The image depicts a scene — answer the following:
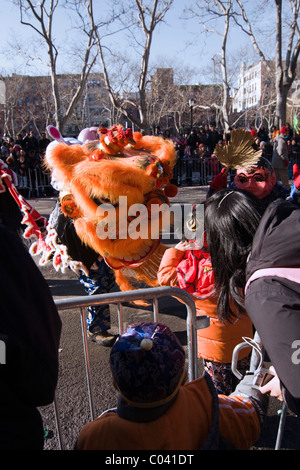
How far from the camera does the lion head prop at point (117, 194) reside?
8.07ft

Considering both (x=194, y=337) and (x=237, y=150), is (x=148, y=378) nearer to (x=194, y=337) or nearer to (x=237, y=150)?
(x=194, y=337)

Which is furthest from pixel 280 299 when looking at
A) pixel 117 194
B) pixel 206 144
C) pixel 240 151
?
pixel 206 144

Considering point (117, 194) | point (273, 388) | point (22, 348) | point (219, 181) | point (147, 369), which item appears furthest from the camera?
point (219, 181)

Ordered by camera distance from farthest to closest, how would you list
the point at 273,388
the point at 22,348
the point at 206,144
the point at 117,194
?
the point at 206,144 < the point at 117,194 < the point at 273,388 < the point at 22,348

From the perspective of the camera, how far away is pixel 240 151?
2.90 m

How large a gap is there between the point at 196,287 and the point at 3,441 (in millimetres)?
1203

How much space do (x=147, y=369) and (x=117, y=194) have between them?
1.54 m

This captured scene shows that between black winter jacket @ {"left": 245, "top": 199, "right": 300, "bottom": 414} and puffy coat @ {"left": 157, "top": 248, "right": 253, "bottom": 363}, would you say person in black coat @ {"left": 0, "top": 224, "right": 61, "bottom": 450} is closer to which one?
black winter jacket @ {"left": 245, "top": 199, "right": 300, "bottom": 414}

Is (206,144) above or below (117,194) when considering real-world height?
above

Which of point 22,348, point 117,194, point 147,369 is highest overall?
point 117,194

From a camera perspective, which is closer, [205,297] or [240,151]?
[205,297]

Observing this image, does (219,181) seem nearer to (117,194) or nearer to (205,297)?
(117,194)

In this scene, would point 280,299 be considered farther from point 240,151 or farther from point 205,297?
point 240,151

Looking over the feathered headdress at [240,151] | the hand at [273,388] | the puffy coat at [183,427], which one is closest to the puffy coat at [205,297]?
the hand at [273,388]
